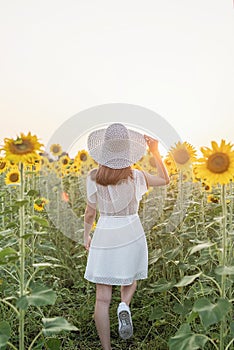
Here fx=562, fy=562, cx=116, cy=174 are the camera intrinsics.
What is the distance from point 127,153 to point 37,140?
29.2 inches

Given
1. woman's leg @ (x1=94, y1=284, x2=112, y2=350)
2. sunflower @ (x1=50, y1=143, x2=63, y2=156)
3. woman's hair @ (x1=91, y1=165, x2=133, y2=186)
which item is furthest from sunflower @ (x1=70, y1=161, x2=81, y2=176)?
woman's leg @ (x1=94, y1=284, x2=112, y2=350)

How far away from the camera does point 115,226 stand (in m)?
3.30

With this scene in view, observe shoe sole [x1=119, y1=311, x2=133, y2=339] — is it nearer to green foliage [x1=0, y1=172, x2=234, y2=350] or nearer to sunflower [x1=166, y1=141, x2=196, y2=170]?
green foliage [x1=0, y1=172, x2=234, y2=350]

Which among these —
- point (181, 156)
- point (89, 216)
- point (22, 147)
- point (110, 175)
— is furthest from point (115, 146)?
point (181, 156)

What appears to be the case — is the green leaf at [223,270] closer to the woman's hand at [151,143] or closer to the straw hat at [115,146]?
the straw hat at [115,146]

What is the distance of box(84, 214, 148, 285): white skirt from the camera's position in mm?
3248

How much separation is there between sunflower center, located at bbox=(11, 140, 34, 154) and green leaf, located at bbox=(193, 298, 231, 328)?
106 centimetres

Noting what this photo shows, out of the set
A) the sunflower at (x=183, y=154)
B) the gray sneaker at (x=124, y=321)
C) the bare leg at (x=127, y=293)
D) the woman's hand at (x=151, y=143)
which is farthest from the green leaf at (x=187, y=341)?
the sunflower at (x=183, y=154)

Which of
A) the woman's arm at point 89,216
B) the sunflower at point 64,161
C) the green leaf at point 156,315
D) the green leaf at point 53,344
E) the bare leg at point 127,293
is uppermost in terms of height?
the sunflower at point 64,161

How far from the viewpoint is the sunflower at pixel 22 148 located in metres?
2.64

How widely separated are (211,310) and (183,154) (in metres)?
2.01

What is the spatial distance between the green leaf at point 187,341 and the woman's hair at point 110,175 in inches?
42.8

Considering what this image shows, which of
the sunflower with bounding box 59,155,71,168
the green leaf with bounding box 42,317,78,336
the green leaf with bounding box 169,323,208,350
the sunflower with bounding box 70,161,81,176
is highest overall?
the sunflower with bounding box 59,155,71,168

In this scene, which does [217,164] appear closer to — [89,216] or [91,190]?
[91,190]
